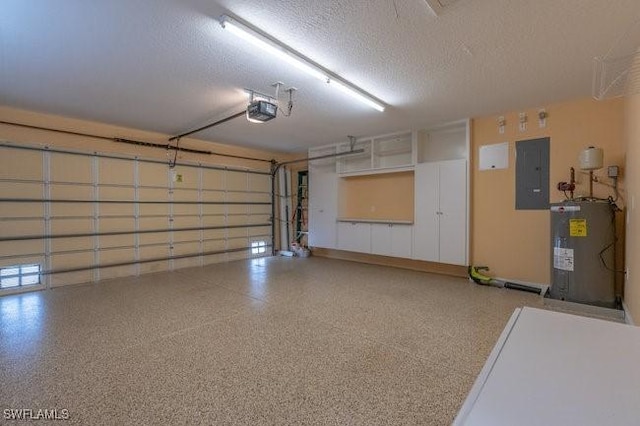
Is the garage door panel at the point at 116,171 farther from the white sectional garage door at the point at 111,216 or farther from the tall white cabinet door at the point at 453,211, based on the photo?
the tall white cabinet door at the point at 453,211

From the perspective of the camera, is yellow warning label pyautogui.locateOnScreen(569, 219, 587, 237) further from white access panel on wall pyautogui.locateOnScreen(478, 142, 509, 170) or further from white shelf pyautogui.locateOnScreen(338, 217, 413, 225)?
white shelf pyautogui.locateOnScreen(338, 217, 413, 225)

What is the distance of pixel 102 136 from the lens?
550 cm

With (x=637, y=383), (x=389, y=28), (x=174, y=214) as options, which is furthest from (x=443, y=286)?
(x=174, y=214)

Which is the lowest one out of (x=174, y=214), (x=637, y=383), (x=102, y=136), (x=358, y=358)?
(x=358, y=358)

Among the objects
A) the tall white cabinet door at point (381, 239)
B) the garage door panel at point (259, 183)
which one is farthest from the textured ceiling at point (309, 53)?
the garage door panel at point (259, 183)

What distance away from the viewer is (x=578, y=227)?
3768 mm

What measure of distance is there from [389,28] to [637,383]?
2.75m

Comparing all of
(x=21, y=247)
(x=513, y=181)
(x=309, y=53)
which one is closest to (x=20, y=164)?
(x=21, y=247)

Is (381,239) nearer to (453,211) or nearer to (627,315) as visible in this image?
(453,211)

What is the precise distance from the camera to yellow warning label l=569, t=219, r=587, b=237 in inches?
147

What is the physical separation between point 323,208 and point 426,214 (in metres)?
2.72

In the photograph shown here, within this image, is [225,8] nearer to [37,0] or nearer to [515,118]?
[37,0]

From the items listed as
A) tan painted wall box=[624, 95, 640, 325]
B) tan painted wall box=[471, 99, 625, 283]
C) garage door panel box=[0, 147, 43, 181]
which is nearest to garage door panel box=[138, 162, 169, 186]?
garage door panel box=[0, 147, 43, 181]

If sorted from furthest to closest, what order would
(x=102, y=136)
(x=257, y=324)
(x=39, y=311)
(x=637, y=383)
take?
(x=102, y=136) < (x=39, y=311) < (x=257, y=324) < (x=637, y=383)
